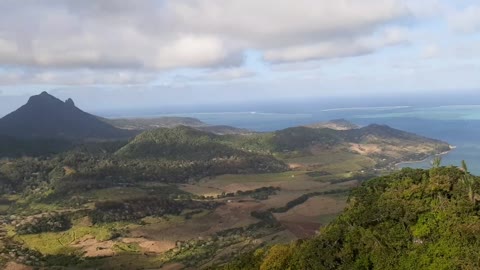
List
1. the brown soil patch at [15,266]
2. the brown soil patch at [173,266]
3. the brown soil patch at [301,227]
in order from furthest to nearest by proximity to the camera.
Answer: the brown soil patch at [301,227] < the brown soil patch at [15,266] < the brown soil patch at [173,266]

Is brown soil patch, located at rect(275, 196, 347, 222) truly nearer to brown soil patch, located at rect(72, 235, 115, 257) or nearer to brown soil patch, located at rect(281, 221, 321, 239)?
brown soil patch, located at rect(281, 221, 321, 239)

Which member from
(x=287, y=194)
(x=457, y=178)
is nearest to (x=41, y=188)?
(x=287, y=194)

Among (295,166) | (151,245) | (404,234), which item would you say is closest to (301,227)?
(151,245)

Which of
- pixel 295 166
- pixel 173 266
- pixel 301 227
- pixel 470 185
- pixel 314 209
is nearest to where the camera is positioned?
pixel 470 185

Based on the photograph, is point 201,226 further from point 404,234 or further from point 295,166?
point 295,166

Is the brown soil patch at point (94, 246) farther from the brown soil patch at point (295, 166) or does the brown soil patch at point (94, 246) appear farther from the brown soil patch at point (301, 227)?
the brown soil patch at point (295, 166)

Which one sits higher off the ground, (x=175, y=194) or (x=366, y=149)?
(x=366, y=149)

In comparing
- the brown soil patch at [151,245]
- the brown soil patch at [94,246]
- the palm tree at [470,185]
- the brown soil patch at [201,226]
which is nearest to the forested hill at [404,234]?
the palm tree at [470,185]

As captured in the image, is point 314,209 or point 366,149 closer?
point 314,209

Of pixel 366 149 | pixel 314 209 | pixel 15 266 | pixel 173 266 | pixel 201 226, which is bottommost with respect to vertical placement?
pixel 173 266
